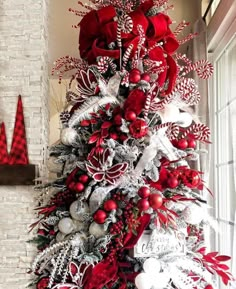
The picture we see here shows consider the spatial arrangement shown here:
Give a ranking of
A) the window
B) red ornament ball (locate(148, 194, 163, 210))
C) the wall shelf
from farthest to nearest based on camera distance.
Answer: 1. the window
2. the wall shelf
3. red ornament ball (locate(148, 194, 163, 210))

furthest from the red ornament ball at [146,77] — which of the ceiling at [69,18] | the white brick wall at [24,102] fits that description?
the ceiling at [69,18]

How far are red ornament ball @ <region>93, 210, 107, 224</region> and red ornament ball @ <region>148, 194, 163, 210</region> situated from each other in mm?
143

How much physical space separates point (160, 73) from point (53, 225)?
0.61 metres

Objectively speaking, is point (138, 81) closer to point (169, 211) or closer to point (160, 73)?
point (160, 73)

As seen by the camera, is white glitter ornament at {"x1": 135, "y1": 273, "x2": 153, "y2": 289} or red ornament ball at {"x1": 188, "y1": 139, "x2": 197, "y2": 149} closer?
white glitter ornament at {"x1": 135, "y1": 273, "x2": 153, "y2": 289}

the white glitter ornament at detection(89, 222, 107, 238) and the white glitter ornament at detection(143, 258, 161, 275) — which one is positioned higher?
the white glitter ornament at detection(89, 222, 107, 238)

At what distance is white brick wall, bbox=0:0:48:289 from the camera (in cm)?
207

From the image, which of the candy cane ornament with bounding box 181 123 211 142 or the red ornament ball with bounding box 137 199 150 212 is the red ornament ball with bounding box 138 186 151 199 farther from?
the candy cane ornament with bounding box 181 123 211 142

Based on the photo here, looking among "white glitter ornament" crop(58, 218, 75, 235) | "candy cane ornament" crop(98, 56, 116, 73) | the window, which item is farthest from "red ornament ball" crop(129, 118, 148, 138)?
the window

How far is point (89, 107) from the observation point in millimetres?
1236

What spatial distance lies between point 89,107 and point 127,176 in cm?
25

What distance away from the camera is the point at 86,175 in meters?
1.21

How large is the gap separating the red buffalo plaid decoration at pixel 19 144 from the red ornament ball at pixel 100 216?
1037 mm

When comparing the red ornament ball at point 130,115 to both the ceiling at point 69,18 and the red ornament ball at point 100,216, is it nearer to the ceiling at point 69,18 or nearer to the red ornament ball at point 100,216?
the red ornament ball at point 100,216
